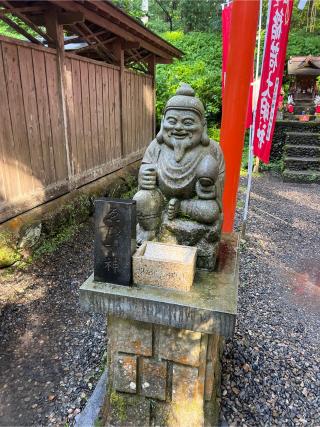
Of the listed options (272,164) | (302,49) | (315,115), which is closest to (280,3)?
(272,164)

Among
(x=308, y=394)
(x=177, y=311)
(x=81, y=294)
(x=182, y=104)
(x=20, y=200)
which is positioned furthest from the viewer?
(x=20, y=200)

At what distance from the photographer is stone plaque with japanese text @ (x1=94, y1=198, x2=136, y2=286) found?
206cm

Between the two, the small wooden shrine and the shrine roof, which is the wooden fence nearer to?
the shrine roof

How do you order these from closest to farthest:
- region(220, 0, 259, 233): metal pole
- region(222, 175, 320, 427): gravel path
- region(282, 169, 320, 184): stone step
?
region(222, 175, 320, 427): gravel path → region(220, 0, 259, 233): metal pole → region(282, 169, 320, 184): stone step

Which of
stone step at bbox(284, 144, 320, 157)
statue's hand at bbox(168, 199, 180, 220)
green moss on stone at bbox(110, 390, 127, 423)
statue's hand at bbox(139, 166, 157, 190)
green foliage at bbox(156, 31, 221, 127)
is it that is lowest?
green moss on stone at bbox(110, 390, 127, 423)

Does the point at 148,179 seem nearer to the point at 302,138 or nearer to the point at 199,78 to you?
the point at 302,138

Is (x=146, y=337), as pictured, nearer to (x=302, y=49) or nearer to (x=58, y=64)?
(x=58, y=64)

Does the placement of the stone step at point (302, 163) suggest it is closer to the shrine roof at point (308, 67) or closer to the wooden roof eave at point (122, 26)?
the shrine roof at point (308, 67)

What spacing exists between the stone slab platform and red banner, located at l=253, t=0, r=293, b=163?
14.5 feet

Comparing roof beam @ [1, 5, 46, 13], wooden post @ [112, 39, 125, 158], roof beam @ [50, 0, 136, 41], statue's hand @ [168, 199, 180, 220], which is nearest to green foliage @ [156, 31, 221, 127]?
wooden post @ [112, 39, 125, 158]

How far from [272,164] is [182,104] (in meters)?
10.2

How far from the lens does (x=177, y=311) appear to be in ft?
6.53

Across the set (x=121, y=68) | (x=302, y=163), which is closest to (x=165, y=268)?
(x=121, y=68)

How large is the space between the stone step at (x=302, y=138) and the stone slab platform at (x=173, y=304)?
10.6 m
